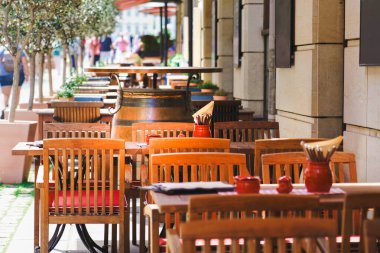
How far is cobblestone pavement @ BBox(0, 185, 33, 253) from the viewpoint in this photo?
8883mm

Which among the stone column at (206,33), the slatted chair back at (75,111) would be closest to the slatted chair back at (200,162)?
the slatted chair back at (75,111)

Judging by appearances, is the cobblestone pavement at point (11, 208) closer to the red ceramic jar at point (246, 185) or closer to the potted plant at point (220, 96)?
the red ceramic jar at point (246, 185)

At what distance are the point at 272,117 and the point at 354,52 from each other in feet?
13.2

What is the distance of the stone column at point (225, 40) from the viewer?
17.8 m

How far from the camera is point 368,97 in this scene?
8.03 meters

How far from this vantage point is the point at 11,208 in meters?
10.4

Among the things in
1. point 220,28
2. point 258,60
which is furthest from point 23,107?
point 258,60

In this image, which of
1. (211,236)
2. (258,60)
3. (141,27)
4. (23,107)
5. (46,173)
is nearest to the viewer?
(211,236)

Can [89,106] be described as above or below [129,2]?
below

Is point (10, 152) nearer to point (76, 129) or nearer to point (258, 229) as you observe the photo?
point (76, 129)

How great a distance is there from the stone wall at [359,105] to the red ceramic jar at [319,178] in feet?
7.89

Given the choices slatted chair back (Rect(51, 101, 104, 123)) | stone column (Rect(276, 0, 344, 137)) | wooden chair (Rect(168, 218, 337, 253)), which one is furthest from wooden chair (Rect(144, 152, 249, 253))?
slatted chair back (Rect(51, 101, 104, 123))

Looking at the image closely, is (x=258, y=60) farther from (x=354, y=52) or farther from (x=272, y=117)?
(x=354, y=52)

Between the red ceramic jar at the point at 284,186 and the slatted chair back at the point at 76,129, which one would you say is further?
the slatted chair back at the point at 76,129
